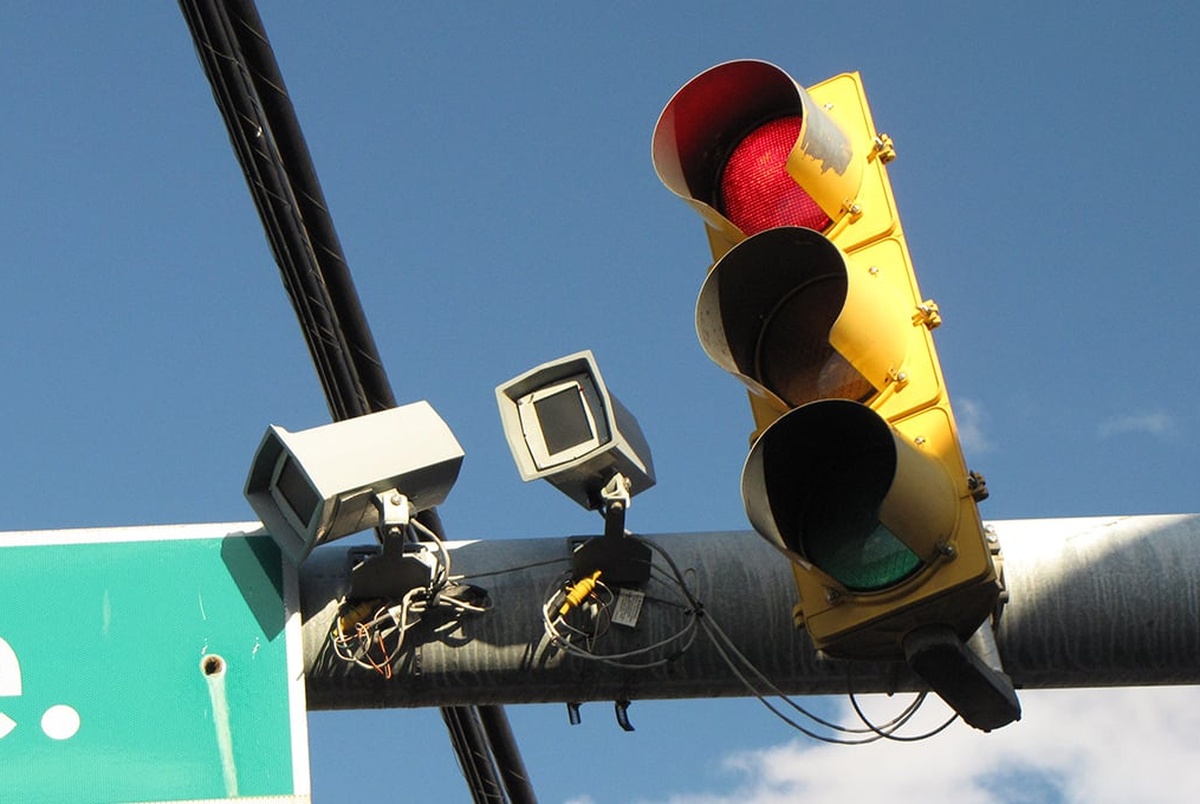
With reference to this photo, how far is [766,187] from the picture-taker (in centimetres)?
402

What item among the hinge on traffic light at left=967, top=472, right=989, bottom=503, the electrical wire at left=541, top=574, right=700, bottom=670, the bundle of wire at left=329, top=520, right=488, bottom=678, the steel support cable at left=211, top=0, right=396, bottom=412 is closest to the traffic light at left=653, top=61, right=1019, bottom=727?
the hinge on traffic light at left=967, top=472, right=989, bottom=503

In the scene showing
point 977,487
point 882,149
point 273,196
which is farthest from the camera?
point 273,196

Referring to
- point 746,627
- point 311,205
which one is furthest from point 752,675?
point 311,205

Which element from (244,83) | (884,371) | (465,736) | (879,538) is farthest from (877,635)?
(465,736)

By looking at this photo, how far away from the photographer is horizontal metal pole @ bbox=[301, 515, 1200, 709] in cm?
399

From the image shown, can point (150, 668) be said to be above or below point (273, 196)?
below

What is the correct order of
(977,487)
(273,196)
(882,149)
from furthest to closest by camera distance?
(273,196) < (882,149) < (977,487)

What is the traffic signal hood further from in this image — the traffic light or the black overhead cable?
the black overhead cable

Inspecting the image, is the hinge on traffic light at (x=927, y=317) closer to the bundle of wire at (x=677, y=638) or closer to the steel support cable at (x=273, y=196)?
the bundle of wire at (x=677, y=638)

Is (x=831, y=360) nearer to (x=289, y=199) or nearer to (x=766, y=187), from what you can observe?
(x=766, y=187)

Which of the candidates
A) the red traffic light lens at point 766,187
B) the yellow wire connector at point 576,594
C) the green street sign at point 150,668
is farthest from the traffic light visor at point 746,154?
the green street sign at point 150,668

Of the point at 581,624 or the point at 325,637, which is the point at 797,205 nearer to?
the point at 581,624

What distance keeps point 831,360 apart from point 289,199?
2.75 meters

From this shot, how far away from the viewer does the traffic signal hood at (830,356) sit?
3.48 m
